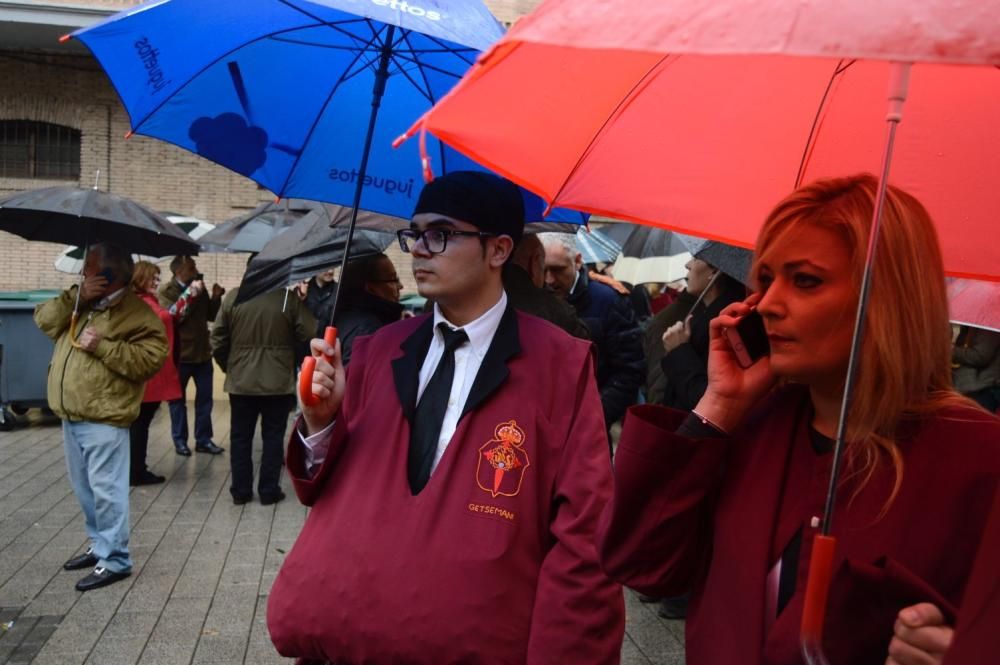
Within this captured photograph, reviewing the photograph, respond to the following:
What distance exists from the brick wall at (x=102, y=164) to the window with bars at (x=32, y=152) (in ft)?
0.87

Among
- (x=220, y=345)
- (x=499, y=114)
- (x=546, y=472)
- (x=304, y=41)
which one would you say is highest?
(x=304, y=41)

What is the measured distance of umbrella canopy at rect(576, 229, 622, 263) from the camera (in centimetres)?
1066

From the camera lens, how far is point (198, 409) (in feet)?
35.9

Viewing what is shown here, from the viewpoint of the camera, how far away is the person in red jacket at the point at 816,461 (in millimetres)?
1630

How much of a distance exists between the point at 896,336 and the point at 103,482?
5.31 m

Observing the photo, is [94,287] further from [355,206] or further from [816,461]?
[816,461]

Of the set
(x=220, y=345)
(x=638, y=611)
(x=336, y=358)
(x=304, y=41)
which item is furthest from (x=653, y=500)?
(x=220, y=345)

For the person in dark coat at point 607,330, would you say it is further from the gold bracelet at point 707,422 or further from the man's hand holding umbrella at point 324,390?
the gold bracelet at point 707,422

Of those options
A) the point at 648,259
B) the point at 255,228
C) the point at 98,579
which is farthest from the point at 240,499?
the point at 648,259

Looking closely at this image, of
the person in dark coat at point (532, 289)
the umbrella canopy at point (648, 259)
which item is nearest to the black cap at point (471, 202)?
the person in dark coat at point (532, 289)

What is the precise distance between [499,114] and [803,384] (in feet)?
3.29

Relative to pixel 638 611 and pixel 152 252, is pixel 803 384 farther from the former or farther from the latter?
pixel 152 252

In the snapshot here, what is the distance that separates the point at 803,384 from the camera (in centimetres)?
194

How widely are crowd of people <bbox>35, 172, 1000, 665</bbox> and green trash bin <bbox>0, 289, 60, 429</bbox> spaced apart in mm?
10275
